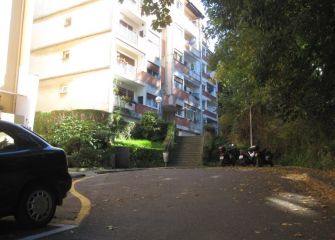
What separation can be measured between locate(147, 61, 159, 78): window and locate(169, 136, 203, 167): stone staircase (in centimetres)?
767

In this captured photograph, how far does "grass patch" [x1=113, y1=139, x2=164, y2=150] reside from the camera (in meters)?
30.6

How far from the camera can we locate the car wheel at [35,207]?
716 centimetres

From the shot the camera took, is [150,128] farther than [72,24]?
No

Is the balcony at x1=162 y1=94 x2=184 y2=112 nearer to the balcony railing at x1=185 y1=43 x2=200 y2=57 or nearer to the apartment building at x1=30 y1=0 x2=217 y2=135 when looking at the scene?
the apartment building at x1=30 y1=0 x2=217 y2=135

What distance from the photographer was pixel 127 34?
38281mm

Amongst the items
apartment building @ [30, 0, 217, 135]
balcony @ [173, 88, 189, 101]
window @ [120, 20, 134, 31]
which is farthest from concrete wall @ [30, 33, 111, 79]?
balcony @ [173, 88, 189, 101]

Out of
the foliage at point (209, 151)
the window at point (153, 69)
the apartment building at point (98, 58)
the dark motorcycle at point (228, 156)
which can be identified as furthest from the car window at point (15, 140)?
the window at point (153, 69)

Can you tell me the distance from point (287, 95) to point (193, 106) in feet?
128

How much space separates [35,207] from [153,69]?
121 feet

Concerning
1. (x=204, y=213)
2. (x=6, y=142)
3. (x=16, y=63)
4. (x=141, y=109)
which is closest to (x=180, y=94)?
(x=141, y=109)

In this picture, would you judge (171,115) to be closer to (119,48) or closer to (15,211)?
(119,48)

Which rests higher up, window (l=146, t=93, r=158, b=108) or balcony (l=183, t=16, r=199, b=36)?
balcony (l=183, t=16, r=199, b=36)

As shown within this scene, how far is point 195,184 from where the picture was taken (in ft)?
45.0

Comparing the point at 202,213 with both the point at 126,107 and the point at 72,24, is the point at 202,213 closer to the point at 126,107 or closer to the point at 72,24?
the point at 126,107
